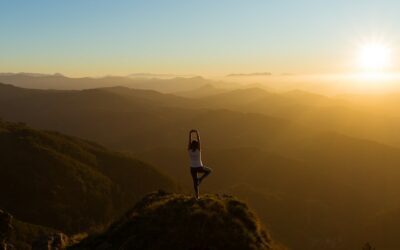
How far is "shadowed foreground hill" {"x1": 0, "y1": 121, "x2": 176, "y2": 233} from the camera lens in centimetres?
13138

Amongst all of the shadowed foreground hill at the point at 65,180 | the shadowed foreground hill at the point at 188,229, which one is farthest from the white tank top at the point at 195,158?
the shadowed foreground hill at the point at 65,180

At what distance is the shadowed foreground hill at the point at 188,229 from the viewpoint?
17.2m

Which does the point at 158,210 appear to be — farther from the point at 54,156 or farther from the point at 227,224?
the point at 54,156

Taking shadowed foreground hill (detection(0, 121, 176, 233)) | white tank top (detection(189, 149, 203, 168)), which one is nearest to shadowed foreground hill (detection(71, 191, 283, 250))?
white tank top (detection(189, 149, 203, 168))

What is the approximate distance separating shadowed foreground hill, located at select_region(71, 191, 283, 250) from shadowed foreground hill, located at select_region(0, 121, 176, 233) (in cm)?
11094

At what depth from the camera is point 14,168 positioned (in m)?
145

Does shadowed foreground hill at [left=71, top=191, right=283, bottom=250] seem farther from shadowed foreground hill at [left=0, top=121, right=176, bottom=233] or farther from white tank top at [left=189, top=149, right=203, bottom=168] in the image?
shadowed foreground hill at [left=0, top=121, right=176, bottom=233]

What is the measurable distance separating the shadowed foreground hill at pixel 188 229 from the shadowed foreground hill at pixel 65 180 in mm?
110937

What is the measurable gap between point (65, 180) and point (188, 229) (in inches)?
5315

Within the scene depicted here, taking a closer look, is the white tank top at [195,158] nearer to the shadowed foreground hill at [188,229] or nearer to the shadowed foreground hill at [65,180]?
the shadowed foreground hill at [188,229]

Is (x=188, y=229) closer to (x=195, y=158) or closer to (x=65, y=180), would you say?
(x=195, y=158)

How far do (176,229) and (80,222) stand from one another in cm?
12178

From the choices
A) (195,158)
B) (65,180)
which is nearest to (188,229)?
(195,158)

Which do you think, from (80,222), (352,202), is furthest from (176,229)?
(352,202)
